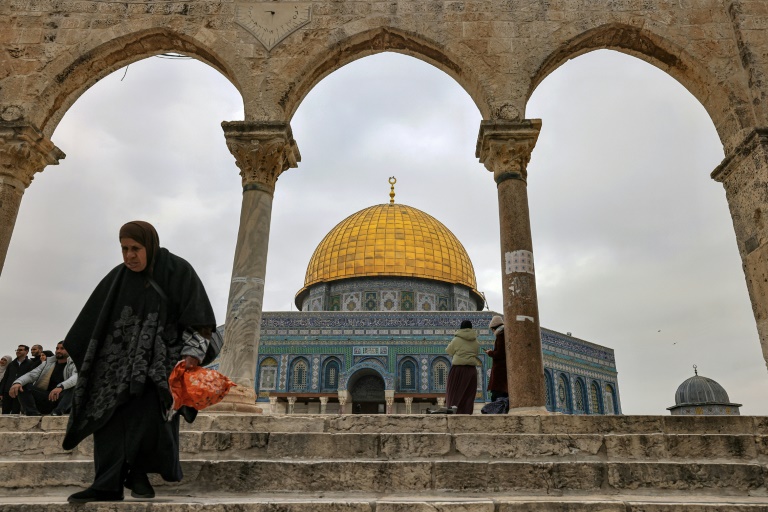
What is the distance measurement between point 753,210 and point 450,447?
5.03 m

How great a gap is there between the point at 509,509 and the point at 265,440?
6.07 ft

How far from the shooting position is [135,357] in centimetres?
266

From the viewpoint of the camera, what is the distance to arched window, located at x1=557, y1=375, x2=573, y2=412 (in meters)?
22.6

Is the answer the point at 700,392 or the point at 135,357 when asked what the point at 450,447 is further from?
the point at 700,392

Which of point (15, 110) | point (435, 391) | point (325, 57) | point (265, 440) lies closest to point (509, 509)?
point (265, 440)

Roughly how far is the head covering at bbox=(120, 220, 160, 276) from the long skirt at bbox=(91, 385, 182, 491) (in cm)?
65

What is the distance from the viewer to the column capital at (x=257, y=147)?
668 centimetres

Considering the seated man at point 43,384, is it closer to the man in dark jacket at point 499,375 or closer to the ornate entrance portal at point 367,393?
the man in dark jacket at point 499,375

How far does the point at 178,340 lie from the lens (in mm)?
2803

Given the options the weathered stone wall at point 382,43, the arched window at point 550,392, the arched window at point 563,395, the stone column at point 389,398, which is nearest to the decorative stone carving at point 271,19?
the weathered stone wall at point 382,43

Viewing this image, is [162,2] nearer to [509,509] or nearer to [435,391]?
[509,509]

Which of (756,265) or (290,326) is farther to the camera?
(290,326)

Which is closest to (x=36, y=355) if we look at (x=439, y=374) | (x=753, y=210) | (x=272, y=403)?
(x=753, y=210)

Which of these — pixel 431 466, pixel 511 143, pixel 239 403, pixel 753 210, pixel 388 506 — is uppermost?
pixel 511 143
